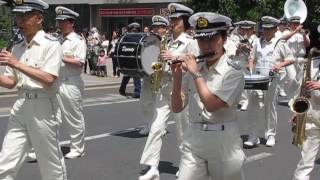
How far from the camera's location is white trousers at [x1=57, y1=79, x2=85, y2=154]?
8.66 meters

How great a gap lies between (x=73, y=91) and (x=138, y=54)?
4.04ft

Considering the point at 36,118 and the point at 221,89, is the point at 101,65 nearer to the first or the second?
the point at 36,118

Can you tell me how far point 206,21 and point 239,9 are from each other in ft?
73.0

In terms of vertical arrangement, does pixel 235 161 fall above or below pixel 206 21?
below

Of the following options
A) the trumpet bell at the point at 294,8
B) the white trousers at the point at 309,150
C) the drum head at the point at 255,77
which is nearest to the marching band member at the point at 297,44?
the trumpet bell at the point at 294,8

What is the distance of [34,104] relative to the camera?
216 inches

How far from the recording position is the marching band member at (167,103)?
286 inches

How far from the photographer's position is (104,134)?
1048 centimetres

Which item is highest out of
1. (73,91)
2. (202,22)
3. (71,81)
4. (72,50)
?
(202,22)

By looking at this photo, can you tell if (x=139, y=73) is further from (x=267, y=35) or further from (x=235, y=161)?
(x=235, y=161)

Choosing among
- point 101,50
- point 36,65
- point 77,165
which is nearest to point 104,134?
point 77,165

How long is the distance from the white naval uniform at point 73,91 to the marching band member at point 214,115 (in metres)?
4.08

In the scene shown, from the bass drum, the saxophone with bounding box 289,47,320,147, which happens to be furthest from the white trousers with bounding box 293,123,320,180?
the bass drum

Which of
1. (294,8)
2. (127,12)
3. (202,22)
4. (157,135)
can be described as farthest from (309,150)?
(127,12)
